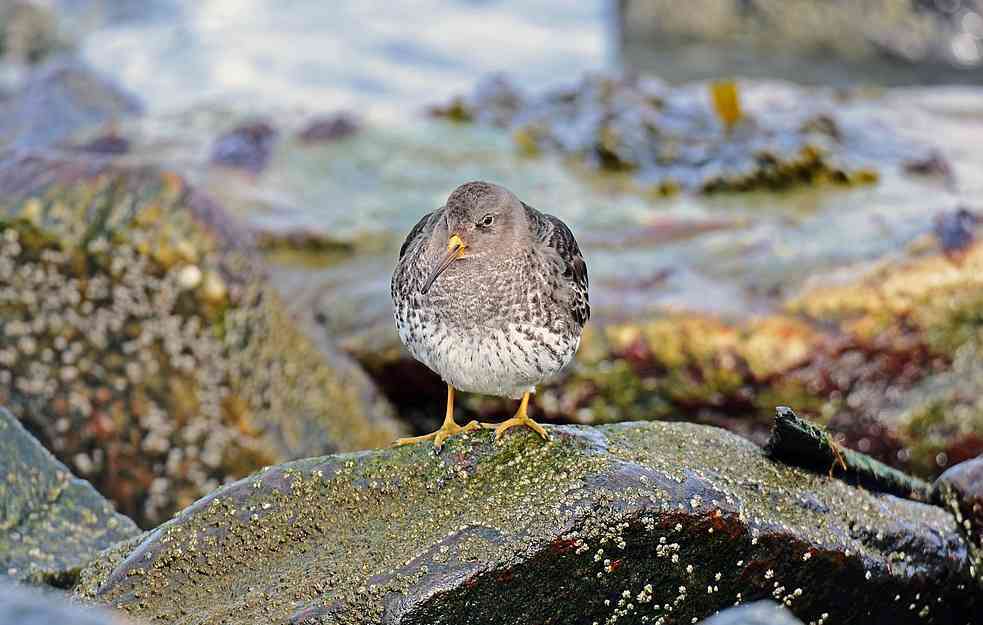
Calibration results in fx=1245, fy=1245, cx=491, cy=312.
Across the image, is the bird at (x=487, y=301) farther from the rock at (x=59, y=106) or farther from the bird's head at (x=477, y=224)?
the rock at (x=59, y=106)

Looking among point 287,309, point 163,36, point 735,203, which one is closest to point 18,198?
point 287,309

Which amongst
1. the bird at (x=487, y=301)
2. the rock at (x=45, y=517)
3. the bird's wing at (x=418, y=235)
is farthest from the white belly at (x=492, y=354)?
the rock at (x=45, y=517)

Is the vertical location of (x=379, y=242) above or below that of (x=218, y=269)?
below

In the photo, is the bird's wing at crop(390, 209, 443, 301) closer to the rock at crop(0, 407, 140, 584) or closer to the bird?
the bird

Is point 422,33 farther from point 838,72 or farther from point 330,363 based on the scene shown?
point 330,363

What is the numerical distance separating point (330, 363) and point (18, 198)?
1.74 m

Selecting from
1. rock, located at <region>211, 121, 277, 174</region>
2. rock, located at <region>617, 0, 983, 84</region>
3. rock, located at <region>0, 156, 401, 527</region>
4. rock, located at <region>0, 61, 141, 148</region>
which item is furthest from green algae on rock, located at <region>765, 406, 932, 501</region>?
rock, located at <region>617, 0, 983, 84</region>

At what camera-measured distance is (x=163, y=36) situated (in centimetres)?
1642

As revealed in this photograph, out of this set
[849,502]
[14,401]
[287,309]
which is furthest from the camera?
[287,309]

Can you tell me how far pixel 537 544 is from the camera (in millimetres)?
3760

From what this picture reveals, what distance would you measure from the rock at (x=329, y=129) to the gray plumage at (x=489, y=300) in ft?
19.9

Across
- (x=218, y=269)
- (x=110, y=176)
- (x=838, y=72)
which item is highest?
(x=110, y=176)

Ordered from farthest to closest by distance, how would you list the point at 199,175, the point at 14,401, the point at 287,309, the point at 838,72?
the point at 838,72
the point at 199,175
the point at 287,309
the point at 14,401

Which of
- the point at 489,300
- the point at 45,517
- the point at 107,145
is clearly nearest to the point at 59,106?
the point at 107,145
